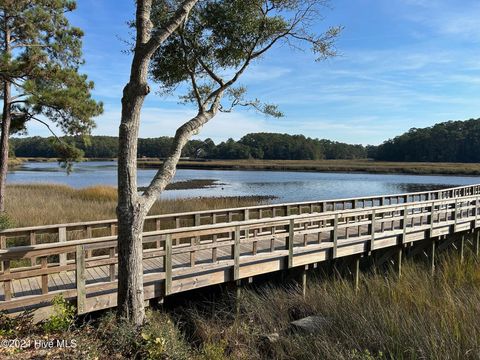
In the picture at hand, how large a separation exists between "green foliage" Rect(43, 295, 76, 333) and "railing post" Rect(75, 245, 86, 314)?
315mm

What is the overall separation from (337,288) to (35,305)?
548cm

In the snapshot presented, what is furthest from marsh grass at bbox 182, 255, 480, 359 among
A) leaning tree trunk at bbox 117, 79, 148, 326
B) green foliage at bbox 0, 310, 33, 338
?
green foliage at bbox 0, 310, 33, 338

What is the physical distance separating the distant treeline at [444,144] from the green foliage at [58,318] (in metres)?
119

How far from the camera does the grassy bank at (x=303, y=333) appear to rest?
15.6 ft

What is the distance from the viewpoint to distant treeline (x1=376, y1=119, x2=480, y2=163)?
108 meters

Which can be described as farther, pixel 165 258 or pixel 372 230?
pixel 372 230

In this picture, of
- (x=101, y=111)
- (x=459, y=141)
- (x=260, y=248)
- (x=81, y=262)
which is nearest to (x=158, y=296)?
(x=81, y=262)

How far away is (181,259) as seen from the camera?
7953 mm

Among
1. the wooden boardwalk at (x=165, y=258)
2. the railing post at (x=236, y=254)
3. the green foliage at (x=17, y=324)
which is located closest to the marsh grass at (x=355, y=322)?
the railing post at (x=236, y=254)

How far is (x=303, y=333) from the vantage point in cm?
593

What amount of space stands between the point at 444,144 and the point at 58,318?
122 meters

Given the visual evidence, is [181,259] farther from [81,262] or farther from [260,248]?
[81,262]

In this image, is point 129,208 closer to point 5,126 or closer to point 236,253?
point 236,253

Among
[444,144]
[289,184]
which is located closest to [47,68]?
[289,184]
